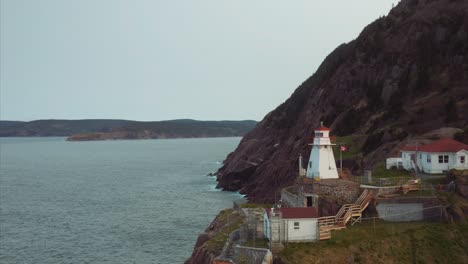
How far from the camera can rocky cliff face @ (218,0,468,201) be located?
219ft

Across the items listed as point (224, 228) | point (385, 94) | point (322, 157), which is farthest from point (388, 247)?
point (385, 94)

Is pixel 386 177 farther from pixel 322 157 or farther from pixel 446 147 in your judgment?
pixel 322 157

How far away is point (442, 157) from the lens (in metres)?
41.0

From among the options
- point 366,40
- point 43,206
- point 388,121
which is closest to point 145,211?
point 43,206

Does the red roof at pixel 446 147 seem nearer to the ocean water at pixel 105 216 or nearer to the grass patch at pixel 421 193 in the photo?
the grass patch at pixel 421 193

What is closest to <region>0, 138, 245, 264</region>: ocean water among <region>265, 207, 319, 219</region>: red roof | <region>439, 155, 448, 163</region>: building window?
<region>265, 207, 319, 219</region>: red roof

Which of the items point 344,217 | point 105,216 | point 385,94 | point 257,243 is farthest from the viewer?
point 385,94

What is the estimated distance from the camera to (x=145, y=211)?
7231 cm

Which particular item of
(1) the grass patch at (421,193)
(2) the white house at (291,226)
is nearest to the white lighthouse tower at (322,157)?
(1) the grass patch at (421,193)

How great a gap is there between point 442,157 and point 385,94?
40.4 meters

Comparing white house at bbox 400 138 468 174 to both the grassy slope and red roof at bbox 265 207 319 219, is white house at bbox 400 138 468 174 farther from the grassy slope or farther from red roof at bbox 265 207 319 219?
red roof at bbox 265 207 319 219

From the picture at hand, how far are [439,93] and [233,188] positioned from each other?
38213 millimetres

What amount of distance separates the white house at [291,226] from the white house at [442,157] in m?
15.2

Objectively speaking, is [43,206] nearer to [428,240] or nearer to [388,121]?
[388,121]
